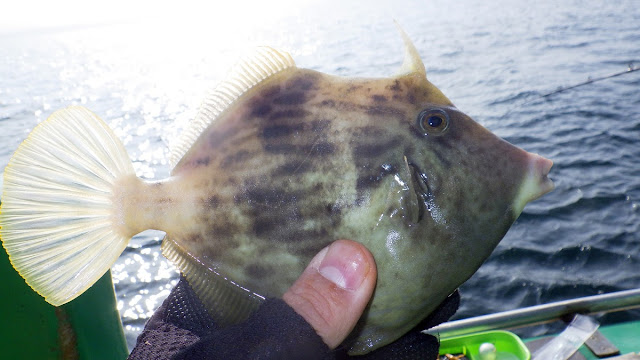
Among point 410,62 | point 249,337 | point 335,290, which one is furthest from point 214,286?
point 410,62

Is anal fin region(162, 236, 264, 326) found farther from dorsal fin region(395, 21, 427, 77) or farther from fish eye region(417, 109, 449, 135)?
dorsal fin region(395, 21, 427, 77)

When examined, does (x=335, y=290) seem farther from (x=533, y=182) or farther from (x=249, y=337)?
(x=533, y=182)

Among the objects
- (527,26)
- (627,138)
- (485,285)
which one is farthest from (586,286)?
(527,26)

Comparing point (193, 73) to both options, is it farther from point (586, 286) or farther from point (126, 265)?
point (586, 286)

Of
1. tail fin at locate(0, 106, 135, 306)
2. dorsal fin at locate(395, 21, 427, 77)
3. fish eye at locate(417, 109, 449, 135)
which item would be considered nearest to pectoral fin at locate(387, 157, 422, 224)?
fish eye at locate(417, 109, 449, 135)

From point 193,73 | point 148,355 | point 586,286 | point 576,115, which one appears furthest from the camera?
point 193,73

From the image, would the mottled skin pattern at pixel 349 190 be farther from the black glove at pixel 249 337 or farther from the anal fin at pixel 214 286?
the black glove at pixel 249 337
